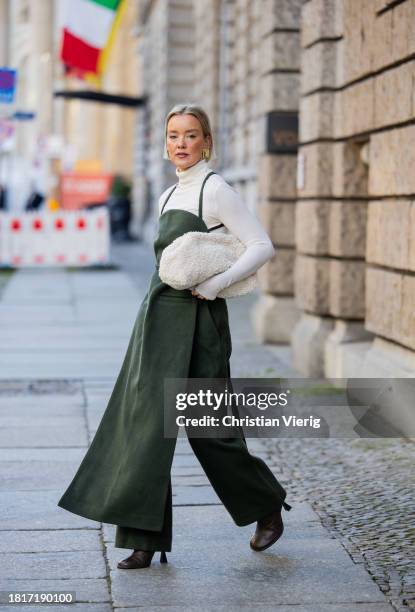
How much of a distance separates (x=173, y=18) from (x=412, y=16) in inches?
930

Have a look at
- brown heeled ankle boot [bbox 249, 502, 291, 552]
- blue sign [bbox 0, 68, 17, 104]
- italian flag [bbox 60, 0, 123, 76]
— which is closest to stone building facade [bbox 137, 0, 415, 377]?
brown heeled ankle boot [bbox 249, 502, 291, 552]

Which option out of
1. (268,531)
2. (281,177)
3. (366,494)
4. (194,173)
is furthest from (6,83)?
(268,531)

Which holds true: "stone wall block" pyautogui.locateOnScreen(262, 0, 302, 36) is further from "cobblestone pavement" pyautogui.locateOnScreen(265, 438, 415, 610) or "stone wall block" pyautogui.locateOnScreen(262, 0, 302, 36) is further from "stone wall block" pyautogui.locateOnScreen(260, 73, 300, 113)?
"cobblestone pavement" pyautogui.locateOnScreen(265, 438, 415, 610)

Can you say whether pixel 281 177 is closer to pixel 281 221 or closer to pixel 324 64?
pixel 281 221

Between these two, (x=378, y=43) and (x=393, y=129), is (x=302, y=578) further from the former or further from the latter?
(x=378, y=43)

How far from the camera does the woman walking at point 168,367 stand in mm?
4723

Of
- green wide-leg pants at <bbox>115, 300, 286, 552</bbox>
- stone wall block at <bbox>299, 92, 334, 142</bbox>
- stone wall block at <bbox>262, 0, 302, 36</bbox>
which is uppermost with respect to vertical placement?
stone wall block at <bbox>262, 0, 302, 36</bbox>

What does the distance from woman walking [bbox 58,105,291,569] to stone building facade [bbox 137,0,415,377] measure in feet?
9.42

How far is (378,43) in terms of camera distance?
27.3 ft

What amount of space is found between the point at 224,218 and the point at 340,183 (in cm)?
484

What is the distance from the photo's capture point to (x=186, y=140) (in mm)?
4754

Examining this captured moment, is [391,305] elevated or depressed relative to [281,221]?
depressed

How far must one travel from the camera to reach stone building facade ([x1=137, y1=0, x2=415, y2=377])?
7.79m

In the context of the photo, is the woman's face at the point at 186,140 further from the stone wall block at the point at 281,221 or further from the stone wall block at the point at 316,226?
the stone wall block at the point at 281,221
